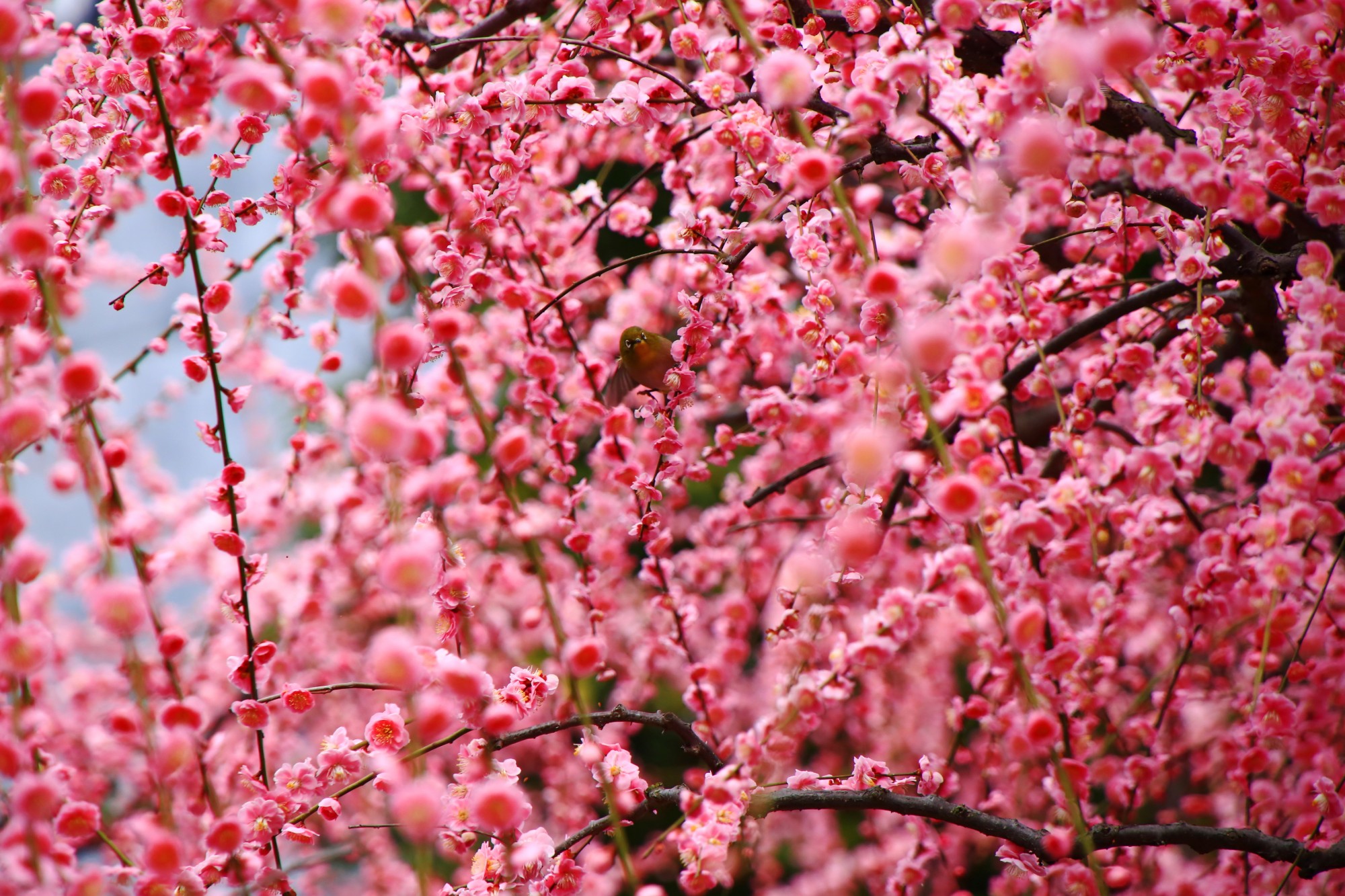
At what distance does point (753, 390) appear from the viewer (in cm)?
158

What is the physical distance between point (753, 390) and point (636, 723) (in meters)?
0.68

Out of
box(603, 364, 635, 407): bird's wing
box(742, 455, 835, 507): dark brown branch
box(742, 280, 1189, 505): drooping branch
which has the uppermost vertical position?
box(603, 364, 635, 407): bird's wing

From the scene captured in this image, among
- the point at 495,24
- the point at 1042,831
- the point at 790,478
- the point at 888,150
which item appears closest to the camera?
the point at 1042,831

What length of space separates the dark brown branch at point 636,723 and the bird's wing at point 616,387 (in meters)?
0.66

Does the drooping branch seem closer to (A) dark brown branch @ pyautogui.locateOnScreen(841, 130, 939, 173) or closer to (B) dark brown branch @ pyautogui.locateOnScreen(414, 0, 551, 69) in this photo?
(A) dark brown branch @ pyautogui.locateOnScreen(841, 130, 939, 173)

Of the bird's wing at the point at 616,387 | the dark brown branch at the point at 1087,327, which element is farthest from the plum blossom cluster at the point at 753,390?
the bird's wing at the point at 616,387

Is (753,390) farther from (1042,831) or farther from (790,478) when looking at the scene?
(1042,831)

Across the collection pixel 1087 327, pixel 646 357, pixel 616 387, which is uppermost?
pixel 616 387

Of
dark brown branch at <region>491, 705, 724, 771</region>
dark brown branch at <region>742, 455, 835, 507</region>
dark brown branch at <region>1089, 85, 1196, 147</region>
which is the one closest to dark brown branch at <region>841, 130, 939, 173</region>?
dark brown branch at <region>1089, 85, 1196, 147</region>

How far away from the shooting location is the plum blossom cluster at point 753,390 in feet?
2.33

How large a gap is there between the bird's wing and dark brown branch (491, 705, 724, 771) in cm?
66

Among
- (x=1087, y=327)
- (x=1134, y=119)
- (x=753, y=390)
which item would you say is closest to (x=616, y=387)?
(x=753, y=390)

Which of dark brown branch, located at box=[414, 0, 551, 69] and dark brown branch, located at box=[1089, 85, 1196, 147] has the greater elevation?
dark brown branch, located at box=[414, 0, 551, 69]

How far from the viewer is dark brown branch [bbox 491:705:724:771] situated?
39.4 inches
